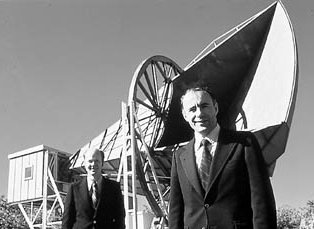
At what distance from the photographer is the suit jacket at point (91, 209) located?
539 centimetres

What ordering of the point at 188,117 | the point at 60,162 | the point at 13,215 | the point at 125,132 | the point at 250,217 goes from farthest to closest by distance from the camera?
1. the point at 13,215
2. the point at 60,162
3. the point at 125,132
4. the point at 188,117
5. the point at 250,217

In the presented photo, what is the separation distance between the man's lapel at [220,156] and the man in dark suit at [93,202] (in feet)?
7.57

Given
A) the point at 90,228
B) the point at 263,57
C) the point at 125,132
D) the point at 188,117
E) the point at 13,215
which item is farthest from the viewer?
the point at 13,215

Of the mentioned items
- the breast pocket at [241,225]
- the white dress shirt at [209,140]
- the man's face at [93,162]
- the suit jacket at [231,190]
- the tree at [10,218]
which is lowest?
the breast pocket at [241,225]

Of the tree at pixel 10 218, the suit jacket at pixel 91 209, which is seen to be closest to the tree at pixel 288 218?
the tree at pixel 10 218

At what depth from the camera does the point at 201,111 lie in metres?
3.43

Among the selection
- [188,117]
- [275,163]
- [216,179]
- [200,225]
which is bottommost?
[200,225]

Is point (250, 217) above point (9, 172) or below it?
below

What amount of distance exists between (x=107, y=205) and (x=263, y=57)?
632 inches

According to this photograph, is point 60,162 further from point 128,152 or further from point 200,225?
point 200,225

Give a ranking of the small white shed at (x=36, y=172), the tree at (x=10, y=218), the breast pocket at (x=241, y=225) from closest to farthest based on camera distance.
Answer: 1. the breast pocket at (x=241, y=225)
2. the small white shed at (x=36, y=172)
3. the tree at (x=10, y=218)

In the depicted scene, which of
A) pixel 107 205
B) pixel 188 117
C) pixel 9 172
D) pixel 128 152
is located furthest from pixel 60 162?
pixel 188 117

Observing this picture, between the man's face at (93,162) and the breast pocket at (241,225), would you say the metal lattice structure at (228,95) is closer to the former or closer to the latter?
the man's face at (93,162)

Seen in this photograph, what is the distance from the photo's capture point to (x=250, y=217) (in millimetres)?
3223
